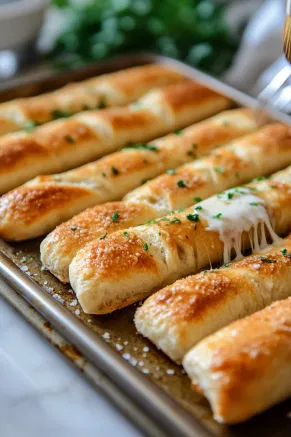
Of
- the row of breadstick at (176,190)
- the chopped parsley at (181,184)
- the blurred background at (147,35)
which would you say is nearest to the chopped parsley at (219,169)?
the row of breadstick at (176,190)

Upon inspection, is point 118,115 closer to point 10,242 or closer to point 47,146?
point 47,146

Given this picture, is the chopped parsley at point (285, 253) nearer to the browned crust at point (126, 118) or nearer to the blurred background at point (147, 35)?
the browned crust at point (126, 118)

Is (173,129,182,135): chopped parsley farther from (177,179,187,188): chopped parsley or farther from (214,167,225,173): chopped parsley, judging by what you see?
(177,179,187,188): chopped parsley

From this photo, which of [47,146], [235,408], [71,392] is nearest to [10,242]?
[47,146]

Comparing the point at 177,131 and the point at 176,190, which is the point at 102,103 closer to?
the point at 177,131

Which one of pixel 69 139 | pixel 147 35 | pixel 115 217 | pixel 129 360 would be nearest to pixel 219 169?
pixel 115 217

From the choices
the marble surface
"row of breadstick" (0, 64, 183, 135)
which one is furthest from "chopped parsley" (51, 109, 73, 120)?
the marble surface
